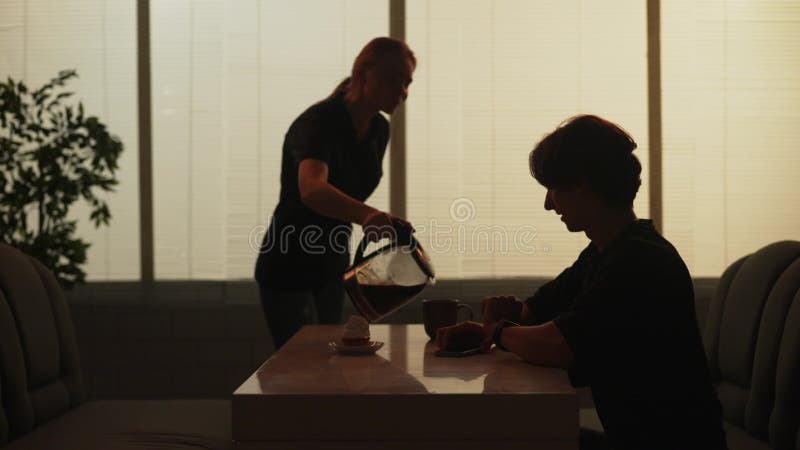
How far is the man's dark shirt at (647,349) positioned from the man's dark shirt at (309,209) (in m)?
0.97

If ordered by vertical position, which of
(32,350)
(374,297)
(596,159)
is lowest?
(32,350)

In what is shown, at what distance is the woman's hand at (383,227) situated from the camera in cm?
151

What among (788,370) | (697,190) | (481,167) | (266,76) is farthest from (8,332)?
(697,190)

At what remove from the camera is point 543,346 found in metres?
1.29

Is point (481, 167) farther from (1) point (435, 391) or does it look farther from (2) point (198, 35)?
(1) point (435, 391)

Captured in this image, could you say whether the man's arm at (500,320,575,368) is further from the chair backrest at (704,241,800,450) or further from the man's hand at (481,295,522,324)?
the chair backrest at (704,241,800,450)

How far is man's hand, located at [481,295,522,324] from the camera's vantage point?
5.44 ft

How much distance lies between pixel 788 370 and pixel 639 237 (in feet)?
1.59


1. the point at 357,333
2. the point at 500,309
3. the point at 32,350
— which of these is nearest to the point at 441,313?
the point at 500,309

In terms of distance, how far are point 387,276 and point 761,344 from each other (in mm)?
787

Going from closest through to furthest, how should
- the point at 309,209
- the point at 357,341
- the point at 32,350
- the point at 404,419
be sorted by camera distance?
the point at 404,419
the point at 357,341
the point at 32,350
the point at 309,209

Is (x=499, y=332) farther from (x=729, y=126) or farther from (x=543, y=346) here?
(x=729, y=126)

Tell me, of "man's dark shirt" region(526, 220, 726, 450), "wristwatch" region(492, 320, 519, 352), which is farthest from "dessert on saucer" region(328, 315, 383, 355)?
"man's dark shirt" region(526, 220, 726, 450)

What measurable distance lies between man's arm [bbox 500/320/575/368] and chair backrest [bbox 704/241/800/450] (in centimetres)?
54
